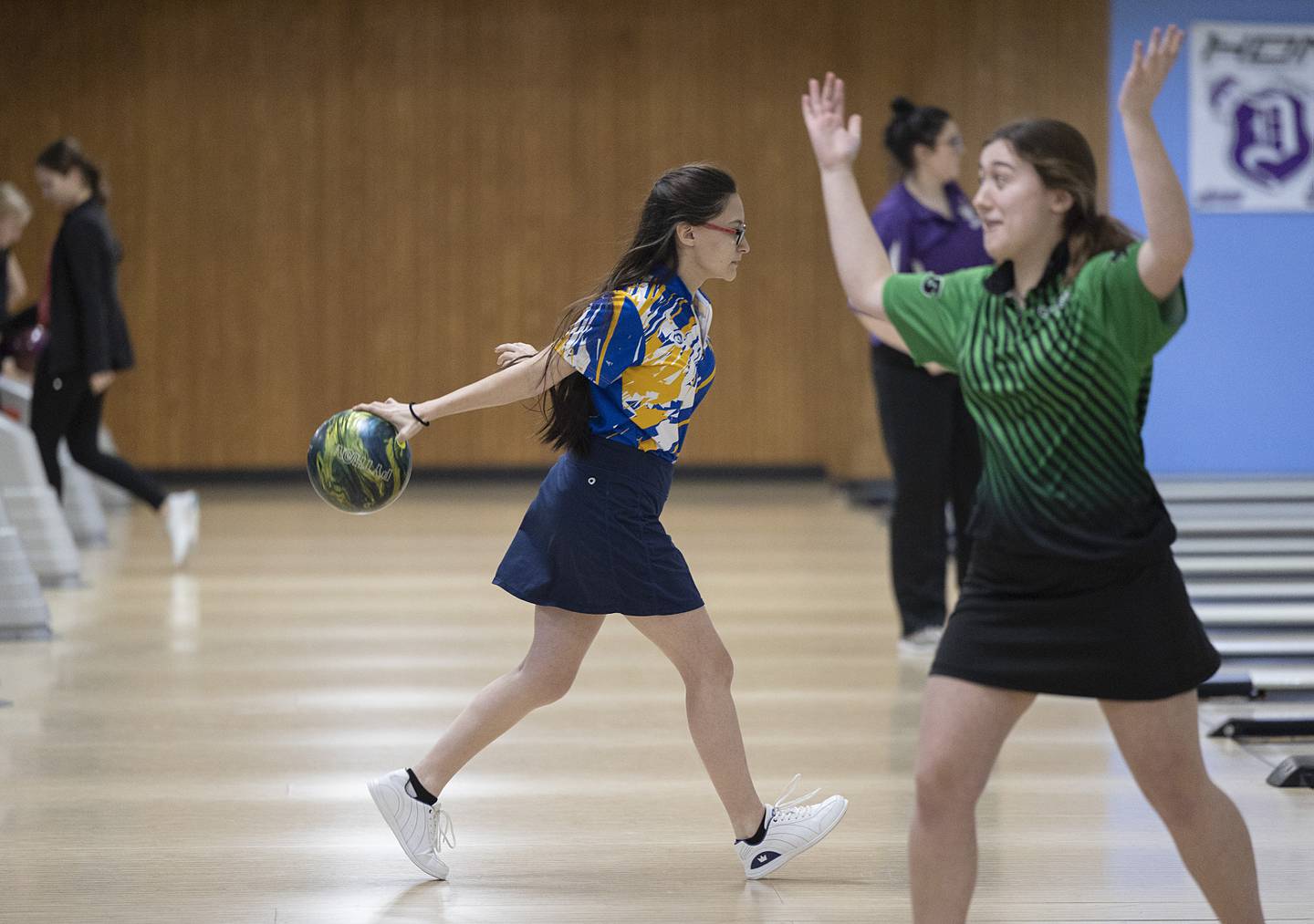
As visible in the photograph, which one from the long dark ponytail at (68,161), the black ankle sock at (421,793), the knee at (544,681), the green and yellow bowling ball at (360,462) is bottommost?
the black ankle sock at (421,793)

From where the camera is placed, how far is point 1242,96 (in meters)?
9.47

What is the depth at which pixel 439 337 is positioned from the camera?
10.9 m

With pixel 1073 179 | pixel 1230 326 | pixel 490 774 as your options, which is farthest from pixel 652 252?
pixel 1230 326

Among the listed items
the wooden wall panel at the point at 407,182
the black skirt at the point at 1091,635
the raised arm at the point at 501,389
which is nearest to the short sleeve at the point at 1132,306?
the black skirt at the point at 1091,635

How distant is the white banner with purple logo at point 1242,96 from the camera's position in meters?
9.45

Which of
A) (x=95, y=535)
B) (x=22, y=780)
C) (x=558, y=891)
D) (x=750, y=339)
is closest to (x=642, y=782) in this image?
(x=558, y=891)

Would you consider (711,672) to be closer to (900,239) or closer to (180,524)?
(900,239)

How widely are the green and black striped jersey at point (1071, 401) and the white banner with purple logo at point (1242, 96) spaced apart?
7754 millimetres

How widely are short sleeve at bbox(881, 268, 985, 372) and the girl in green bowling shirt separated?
2cm

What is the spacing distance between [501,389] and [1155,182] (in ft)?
3.94

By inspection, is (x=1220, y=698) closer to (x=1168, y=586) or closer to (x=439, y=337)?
(x=1168, y=586)

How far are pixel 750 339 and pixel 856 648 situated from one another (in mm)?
5632

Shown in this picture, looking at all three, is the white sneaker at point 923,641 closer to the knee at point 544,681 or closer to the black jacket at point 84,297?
the knee at point 544,681

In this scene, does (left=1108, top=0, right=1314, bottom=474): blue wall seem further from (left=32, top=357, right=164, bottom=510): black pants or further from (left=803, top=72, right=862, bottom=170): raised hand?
(left=803, top=72, right=862, bottom=170): raised hand
